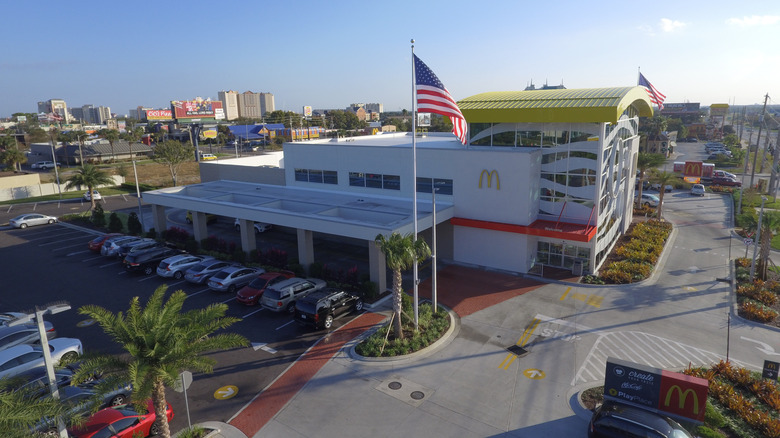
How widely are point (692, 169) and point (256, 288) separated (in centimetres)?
6050

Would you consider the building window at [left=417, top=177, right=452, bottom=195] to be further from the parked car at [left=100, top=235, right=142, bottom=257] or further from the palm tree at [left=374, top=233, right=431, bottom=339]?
the parked car at [left=100, top=235, right=142, bottom=257]

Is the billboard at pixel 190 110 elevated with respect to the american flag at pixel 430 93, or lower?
elevated

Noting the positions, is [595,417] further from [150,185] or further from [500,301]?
[150,185]

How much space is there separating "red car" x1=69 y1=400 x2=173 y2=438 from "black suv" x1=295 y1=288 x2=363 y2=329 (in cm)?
748

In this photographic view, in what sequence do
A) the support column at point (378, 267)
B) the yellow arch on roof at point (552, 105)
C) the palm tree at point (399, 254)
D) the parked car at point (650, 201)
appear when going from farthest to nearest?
the parked car at point (650, 201) < the yellow arch on roof at point (552, 105) < the support column at point (378, 267) < the palm tree at point (399, 254)

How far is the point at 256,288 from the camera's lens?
79.1 ft

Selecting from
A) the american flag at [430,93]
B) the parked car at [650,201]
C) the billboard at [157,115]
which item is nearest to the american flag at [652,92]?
the parked car at [650,201]

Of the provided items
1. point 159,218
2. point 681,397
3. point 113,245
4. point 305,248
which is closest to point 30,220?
point 159,218

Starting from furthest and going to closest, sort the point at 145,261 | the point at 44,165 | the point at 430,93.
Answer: the point at 44,165
the point at 145,261
the point at 430,93

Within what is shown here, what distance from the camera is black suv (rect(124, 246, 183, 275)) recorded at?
28406 mm

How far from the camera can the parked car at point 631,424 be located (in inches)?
506

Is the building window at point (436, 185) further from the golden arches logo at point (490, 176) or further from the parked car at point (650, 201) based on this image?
the parked car at point (650, 201)

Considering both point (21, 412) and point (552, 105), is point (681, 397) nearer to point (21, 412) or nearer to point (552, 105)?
point (21, 412)

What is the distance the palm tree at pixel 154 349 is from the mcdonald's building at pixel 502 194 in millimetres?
12987
